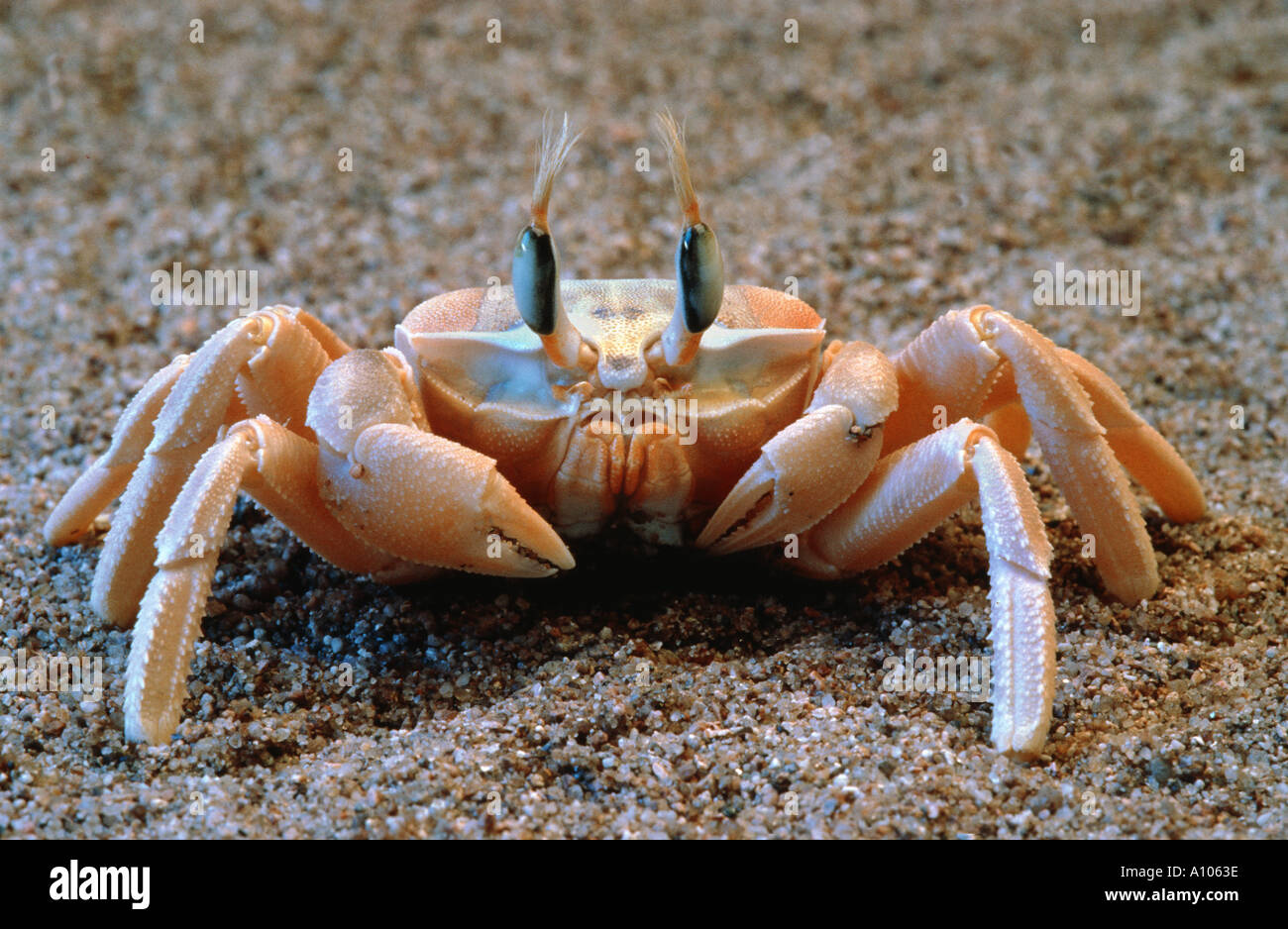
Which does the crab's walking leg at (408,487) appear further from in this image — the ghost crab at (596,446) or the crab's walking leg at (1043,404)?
the crab's walking leg at (1043,404)

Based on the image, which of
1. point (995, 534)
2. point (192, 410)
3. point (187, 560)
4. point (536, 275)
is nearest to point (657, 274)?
point (536, 275)

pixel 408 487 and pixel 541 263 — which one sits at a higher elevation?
pixel 541 263

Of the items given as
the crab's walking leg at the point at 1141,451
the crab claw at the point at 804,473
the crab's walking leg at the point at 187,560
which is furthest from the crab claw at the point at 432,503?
the crab's walking leg at the point at 1141,451

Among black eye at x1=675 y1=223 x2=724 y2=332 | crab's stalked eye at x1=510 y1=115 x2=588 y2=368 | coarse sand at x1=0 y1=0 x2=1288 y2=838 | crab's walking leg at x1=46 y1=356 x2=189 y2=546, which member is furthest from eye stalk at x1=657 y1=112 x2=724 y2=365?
crab's walking leg at x1=46 y1=356 x2=189 y2=546

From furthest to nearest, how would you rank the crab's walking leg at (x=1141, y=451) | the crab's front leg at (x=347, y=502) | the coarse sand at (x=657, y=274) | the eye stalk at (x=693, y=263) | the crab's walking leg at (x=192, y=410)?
1. the crab's walking leg at (x=1141, y=451)
2. the crab's walking leg at (x=192, y=410)
3. the eye stalk at (x=693, y=263)
4. the crab's front leg at (x=347, y=502)
5. the coarse sand at (x=657, y=274)

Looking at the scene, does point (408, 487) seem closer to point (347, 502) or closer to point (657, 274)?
point (347, 502)

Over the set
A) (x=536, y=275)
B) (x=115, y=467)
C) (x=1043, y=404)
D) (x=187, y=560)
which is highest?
(x=536, y=275)

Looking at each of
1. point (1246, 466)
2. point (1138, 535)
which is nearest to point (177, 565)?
point (1138, 535)
